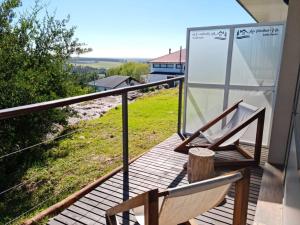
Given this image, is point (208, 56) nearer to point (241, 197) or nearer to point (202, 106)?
point (202, 106)

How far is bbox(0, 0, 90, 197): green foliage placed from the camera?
5.30 m

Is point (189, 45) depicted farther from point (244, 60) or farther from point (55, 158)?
point (55, 158)

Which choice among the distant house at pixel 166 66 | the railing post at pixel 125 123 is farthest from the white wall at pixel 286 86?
the distant house at pixel 166 66

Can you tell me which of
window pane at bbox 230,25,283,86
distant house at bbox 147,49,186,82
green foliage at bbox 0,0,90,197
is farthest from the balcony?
distant house at bbox 147,49,186,82

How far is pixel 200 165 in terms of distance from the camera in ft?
9.96

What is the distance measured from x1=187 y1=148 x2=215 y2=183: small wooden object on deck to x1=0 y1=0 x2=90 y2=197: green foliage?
369cm

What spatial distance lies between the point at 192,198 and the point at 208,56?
3618 mm

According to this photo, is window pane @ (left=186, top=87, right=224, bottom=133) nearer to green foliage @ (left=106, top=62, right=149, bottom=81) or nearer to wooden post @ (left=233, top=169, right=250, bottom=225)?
wooden post @ (left=233, top=169, right=250, bottom=225)

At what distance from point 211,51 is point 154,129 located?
2.42 metres

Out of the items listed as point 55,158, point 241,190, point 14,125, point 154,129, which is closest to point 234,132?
point 241,190

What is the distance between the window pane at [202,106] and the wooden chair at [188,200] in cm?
320

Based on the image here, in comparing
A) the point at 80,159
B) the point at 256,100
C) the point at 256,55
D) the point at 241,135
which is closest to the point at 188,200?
the point at 241,135

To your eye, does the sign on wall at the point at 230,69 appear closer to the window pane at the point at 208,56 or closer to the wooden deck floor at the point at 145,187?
the window pane at the point at 208,56

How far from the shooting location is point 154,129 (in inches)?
242
